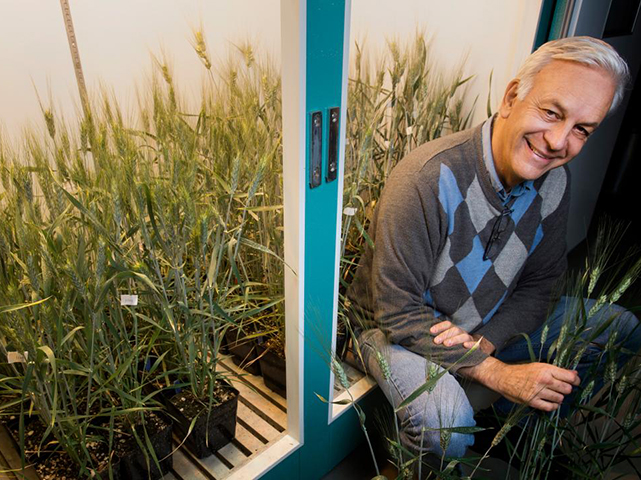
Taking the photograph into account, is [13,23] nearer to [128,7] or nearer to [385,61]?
[128,7]

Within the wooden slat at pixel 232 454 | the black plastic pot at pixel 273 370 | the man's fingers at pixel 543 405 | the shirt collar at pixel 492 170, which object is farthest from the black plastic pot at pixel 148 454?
the shirt collar at pixel 492 170

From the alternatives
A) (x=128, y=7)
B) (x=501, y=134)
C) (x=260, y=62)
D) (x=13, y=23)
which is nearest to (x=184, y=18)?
(x=128, y=7)

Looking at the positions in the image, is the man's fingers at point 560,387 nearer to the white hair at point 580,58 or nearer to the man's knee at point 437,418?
the man's knee at point 437,418

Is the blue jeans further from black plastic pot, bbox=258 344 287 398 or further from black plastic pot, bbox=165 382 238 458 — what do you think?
black plastic pot, bbox=165 382 238 458

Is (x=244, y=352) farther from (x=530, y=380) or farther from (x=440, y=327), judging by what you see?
(x=530, y=380)

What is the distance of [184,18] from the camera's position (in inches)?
68.1

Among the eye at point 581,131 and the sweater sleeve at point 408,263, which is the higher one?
the eye at point 581,131

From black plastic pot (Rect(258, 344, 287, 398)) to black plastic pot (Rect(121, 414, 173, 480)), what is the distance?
360mm

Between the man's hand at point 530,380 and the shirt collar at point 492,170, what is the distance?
1.55ft

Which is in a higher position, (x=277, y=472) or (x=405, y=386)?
(x=405, y=386)

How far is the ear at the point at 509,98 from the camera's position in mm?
1333

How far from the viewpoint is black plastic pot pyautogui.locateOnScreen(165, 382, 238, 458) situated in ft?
4.09

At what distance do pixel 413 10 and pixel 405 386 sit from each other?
1444 mm

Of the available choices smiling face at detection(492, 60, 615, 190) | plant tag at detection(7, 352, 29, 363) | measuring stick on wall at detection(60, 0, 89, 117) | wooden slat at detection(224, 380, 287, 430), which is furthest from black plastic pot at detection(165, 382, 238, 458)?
smiling face at detection(492, 60, 615, 190)
